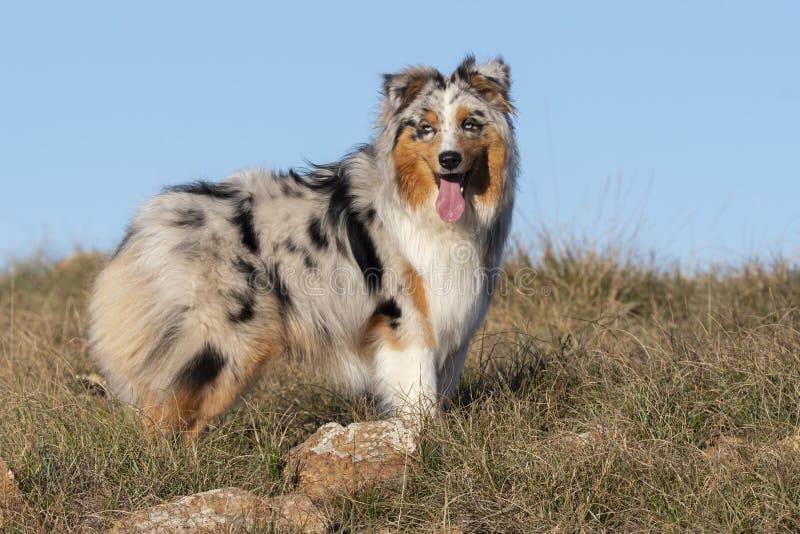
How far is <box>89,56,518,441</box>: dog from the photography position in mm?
5371

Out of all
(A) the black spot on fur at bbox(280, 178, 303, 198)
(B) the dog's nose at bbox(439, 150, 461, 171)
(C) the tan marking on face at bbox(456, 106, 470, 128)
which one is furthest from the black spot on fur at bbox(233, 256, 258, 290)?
(C) the tan marking on face at bbox(456, 106, 470, 128)

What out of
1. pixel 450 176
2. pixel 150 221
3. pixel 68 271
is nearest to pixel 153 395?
pixel 150 221

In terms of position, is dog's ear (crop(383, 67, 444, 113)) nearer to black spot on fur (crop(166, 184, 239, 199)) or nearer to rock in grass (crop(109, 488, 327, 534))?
black spot on fur (crop(166, 184, 239, 199))

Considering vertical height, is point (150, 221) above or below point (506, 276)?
above

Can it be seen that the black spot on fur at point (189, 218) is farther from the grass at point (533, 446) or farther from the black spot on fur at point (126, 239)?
the grass at point (533, 446)

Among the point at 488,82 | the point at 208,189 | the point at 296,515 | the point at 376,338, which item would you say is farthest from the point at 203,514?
the point at 488,82

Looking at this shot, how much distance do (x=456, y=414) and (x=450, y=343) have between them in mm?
576

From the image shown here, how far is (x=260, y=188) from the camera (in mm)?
5797

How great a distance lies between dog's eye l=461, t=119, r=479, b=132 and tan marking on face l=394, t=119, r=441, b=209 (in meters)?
0.17

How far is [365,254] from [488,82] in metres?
1.35

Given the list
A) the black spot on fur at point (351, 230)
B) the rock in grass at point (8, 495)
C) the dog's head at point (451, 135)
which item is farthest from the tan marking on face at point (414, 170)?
the rock in grass at point (8, 495)

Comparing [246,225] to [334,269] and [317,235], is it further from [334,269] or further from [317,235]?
[334,269]

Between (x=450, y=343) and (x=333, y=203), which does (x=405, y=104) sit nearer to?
(x=333, y=203)

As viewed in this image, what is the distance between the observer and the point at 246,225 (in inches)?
220
